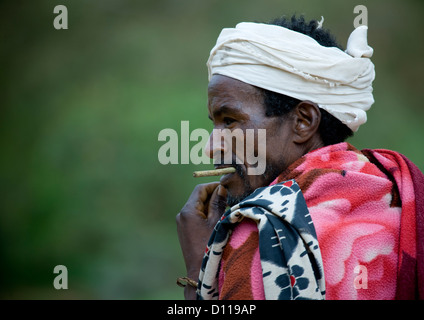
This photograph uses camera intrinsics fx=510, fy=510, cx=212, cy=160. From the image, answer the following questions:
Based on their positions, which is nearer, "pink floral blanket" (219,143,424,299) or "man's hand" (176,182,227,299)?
"pink floral blanket" (219,143,424,299)

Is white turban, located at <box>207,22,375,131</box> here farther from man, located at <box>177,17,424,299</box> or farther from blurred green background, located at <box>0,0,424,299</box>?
blurred green background, located at <box>0,0,424,299</box>

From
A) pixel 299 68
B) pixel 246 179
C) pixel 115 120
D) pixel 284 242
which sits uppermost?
pixel 115 120

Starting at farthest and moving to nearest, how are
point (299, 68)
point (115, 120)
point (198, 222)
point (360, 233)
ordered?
point (115, 120), point (198, 222), point (299, 68), point (360, 233)

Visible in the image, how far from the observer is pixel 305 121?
6.97 feet

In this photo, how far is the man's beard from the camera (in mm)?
2098

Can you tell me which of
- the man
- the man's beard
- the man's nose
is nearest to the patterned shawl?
the man

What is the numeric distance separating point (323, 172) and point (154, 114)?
533 centimetres

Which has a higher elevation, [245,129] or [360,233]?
[245,129]

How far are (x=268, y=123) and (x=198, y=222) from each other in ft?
1.80

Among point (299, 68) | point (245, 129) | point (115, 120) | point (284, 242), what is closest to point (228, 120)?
point (245, 129)

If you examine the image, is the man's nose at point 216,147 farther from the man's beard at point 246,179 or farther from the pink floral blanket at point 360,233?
the pink floral blanket at point 360,233

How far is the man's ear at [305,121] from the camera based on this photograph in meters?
2.11

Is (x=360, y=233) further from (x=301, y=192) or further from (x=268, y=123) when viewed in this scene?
(x=268, y=123)
